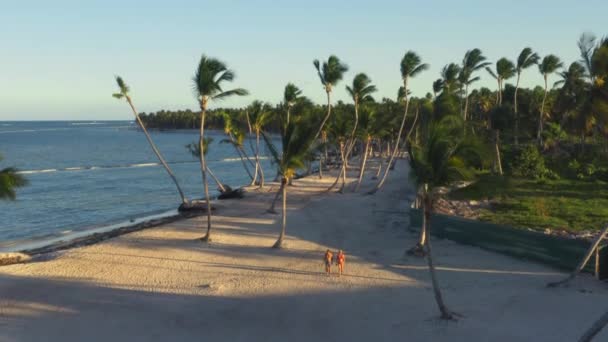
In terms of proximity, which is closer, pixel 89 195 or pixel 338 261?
pixel 338 261

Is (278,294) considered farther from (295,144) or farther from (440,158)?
(295,144)

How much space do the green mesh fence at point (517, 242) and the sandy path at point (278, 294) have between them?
0.44 m

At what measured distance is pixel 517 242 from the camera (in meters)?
18.4

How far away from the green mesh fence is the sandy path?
44 cm

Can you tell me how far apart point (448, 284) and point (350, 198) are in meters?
18.4

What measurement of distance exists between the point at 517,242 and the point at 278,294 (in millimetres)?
8874

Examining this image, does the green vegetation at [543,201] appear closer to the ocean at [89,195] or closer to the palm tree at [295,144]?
the palm tree at [295,144]

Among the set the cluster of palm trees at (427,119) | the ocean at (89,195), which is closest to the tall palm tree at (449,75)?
the cluster of palm trees at (427,119)

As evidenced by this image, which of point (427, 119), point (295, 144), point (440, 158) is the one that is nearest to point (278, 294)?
point (440, 158)

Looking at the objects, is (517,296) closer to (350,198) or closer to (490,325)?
(490,325)

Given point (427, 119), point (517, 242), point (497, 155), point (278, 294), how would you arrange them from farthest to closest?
point (497, 155) → point (427, 119) → point (517, 242) → point (278, 294)

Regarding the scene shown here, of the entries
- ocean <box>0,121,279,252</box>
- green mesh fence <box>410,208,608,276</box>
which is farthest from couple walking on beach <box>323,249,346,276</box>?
ocean <box>0,121,279,252</box>

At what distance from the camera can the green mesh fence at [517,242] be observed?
16.6 meters

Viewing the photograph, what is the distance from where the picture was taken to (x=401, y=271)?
57.9 feet
